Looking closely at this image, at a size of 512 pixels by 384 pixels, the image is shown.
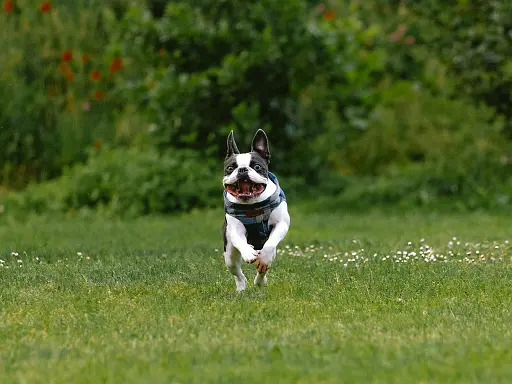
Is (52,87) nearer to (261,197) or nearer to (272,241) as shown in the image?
(261,197)

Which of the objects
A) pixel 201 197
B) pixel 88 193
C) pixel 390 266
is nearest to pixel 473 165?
pixel 201 197

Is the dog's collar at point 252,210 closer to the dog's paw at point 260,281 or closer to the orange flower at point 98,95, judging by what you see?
the dog's paw at point 260,281

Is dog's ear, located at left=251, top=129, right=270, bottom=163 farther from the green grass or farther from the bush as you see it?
the bush

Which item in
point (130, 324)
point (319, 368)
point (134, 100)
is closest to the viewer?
point (319, 368)

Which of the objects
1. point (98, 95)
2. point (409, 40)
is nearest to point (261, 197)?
point (98, 95)

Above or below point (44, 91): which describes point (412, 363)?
above

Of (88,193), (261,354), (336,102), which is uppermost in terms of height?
(261,354)

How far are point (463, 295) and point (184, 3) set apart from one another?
935 centimetres

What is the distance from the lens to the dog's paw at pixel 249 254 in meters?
7.44

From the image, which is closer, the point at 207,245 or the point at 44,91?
the point at 207,245

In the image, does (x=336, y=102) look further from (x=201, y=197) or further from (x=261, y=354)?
(x=261, y=354)

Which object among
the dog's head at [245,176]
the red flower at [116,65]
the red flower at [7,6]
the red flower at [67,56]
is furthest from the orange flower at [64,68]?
the dog's head at [245,176]

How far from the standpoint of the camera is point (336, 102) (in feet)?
56.0

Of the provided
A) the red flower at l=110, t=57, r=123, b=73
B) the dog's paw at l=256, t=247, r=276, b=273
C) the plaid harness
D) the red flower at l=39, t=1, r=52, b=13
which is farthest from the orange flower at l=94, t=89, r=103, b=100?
the dog's paw at l=256, t=247, r=276, b=273
